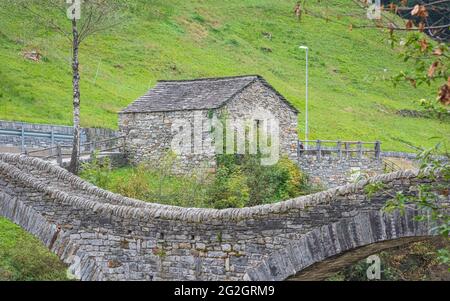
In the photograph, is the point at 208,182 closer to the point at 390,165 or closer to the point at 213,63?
the point at 390,165

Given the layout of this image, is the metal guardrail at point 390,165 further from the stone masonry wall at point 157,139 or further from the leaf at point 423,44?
the leaf at point 423,44

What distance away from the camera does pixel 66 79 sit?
172ft

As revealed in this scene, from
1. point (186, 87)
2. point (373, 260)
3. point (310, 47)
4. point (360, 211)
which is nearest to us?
point (360, 211)

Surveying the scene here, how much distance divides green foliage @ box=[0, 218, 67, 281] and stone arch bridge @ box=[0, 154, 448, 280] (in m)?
7.91

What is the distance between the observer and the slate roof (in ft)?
125

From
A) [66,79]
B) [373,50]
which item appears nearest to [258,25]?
[373,50]

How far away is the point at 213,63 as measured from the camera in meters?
68.4

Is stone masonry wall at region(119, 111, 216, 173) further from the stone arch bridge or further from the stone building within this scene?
the stone arch bridge

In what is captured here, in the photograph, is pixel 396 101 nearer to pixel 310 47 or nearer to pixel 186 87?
pixel 310 47

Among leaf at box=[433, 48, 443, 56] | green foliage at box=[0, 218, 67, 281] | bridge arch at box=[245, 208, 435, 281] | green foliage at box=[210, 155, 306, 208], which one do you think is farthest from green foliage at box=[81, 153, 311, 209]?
leaf at box=[433, 48, 443, 56]

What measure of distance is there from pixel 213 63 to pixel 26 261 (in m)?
43.8

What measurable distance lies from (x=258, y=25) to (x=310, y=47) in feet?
16.7

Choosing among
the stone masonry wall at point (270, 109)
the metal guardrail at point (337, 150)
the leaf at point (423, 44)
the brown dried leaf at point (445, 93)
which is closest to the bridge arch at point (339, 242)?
the leaf at point (423, 44)
